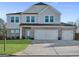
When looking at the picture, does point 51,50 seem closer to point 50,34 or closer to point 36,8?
point 50,34

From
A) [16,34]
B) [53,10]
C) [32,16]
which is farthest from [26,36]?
[53,10]

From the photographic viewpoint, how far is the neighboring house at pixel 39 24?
3148cm

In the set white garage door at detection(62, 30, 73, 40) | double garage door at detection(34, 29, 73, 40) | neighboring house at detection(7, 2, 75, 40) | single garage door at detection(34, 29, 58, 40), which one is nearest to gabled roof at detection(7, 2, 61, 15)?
neighboring house at detection(7, 2, 75, 40)

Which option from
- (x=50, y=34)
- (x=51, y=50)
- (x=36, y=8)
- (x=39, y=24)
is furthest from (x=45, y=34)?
(x=51, y=50)

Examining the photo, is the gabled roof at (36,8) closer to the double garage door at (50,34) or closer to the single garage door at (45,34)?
the double garage door at (50,34)

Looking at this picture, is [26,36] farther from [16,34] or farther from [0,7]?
[0,7]

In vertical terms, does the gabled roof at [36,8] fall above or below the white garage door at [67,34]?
above

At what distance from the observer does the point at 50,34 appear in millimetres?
30609

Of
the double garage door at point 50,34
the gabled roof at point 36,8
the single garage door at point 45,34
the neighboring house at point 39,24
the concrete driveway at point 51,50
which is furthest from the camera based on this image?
the gabled roof at point 36,8

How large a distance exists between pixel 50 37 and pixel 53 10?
211 inches

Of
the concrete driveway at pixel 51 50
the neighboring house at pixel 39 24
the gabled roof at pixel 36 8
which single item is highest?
the gabled roof at pixel 36 8

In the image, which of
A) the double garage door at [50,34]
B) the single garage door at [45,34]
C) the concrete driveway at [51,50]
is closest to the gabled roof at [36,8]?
the double garage door at [50,34]

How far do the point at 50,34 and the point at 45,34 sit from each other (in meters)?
0.72

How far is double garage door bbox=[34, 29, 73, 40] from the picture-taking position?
3016cm
